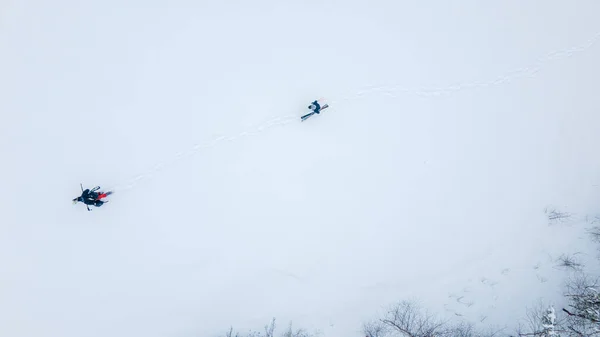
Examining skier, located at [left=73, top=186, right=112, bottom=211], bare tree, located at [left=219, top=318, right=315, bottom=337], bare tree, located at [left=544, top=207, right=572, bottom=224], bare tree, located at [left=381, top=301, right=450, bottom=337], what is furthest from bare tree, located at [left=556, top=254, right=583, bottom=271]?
skier, located at [left=73, top=186, right=112, bottom=211]

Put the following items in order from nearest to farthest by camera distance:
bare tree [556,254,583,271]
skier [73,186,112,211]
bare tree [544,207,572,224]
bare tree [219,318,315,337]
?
skier [73,186,112,211]
bare tree [219,318,315,337]
bare tree [556,254,583,271]
bare tree [544,207,572,224]

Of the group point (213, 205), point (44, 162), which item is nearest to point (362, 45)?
point (213, 205)

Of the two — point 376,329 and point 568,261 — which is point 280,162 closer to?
point 376,329

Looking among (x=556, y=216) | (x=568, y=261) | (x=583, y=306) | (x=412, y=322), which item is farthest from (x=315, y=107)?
(x=583, y=306)

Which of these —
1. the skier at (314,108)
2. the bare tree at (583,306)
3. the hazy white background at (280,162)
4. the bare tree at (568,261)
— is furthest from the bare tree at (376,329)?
the skier at (314,108)

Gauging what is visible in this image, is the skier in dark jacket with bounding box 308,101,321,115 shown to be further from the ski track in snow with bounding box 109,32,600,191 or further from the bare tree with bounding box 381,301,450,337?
the bare tree with bounding box 381,301,450,337

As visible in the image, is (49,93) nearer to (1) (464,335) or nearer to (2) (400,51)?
(2) (400,51)
